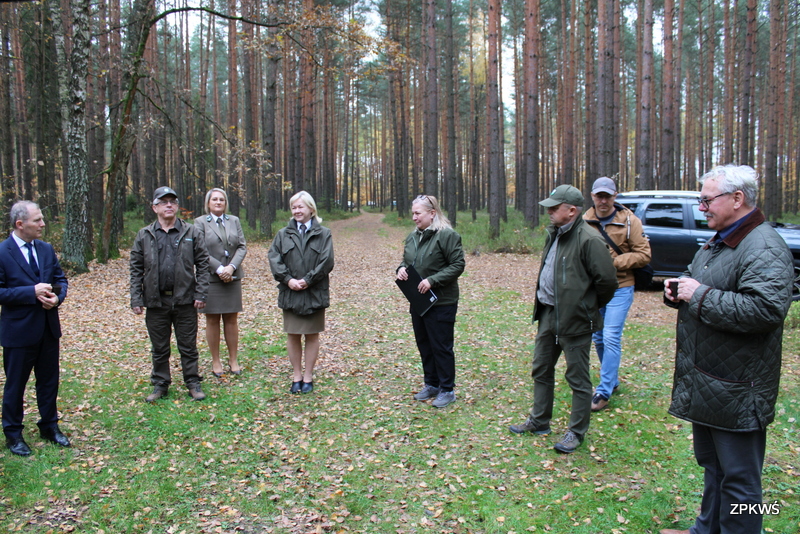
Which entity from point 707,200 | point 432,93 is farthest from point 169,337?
point 432,93

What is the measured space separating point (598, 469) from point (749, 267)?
2231 millimetres

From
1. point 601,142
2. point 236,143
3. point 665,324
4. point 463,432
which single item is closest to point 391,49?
point 236,143

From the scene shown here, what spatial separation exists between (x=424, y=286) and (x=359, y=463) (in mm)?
1759

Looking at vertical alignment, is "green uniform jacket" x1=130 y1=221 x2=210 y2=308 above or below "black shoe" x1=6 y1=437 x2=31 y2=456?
above

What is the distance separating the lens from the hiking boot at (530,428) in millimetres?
4742

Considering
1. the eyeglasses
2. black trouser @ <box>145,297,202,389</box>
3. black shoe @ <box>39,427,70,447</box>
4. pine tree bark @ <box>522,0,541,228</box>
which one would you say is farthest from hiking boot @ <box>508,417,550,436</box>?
pine tree bark @ <box>522,0,541,228</box>

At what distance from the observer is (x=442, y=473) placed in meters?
4.19

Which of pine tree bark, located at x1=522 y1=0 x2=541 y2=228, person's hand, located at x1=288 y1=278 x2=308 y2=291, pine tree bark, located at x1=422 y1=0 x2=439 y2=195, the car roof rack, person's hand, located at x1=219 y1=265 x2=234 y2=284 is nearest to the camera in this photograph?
person's hand, located at x1=288 y1=278 x2=308 y2=291

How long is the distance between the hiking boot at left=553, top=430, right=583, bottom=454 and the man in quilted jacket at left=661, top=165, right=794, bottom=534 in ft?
5.08

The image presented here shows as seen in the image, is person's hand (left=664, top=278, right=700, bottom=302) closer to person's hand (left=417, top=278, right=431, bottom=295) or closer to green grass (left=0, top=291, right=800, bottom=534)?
green grass (left=0, top=291, right=800, bottom=534)

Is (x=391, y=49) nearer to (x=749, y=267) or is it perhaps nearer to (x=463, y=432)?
(x=463, y=432)

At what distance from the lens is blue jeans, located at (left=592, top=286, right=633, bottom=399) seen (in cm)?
500

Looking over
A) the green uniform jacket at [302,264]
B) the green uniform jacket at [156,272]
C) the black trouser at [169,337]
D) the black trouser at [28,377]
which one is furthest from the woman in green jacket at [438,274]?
the black trouser at [28,377]

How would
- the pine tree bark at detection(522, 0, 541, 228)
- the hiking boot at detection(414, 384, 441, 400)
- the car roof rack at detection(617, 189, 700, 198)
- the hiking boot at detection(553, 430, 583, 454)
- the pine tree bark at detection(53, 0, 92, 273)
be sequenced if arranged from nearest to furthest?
the hiking boot at detection(553, 430, 583, 454)
the hiking boot at detection(414, 384, 441, 400)
the car roof rack at detection(617, 189, 700, 198)
the pine tree bark at detection(53, 0, 92, 273)
the pine tree bark at detection(522, 0, 541, 228)
